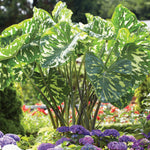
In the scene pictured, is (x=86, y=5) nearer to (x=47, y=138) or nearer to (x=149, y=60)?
(x=149, y=60)

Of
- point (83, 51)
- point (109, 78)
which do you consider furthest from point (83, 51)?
point (109, 78)

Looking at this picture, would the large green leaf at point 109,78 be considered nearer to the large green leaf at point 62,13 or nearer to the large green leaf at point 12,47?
the large green leaf at point 12,47

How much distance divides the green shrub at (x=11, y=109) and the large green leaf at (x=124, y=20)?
158 cm

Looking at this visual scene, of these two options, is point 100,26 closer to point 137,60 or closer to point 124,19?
point 124,19

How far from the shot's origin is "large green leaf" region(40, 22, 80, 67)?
1.82m

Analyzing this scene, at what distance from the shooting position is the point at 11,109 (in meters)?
2.96

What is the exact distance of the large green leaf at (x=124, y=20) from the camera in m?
2.18

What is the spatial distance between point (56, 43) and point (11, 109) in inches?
52.9

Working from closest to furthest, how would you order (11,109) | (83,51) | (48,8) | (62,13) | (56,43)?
(56,43)
(83,51)
(62,13)
(11,109)
(48,8)

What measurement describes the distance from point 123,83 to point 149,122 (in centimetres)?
73

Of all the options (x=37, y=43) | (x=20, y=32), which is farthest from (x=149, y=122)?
(x=20, y=32)

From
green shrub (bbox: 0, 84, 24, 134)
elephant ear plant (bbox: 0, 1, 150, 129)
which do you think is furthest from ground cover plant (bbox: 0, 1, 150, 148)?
green shrub (bbox: 0, 84, 24, 134)

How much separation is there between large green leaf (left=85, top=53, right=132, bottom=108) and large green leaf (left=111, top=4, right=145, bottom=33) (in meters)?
0.50

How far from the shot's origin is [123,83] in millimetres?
1884
